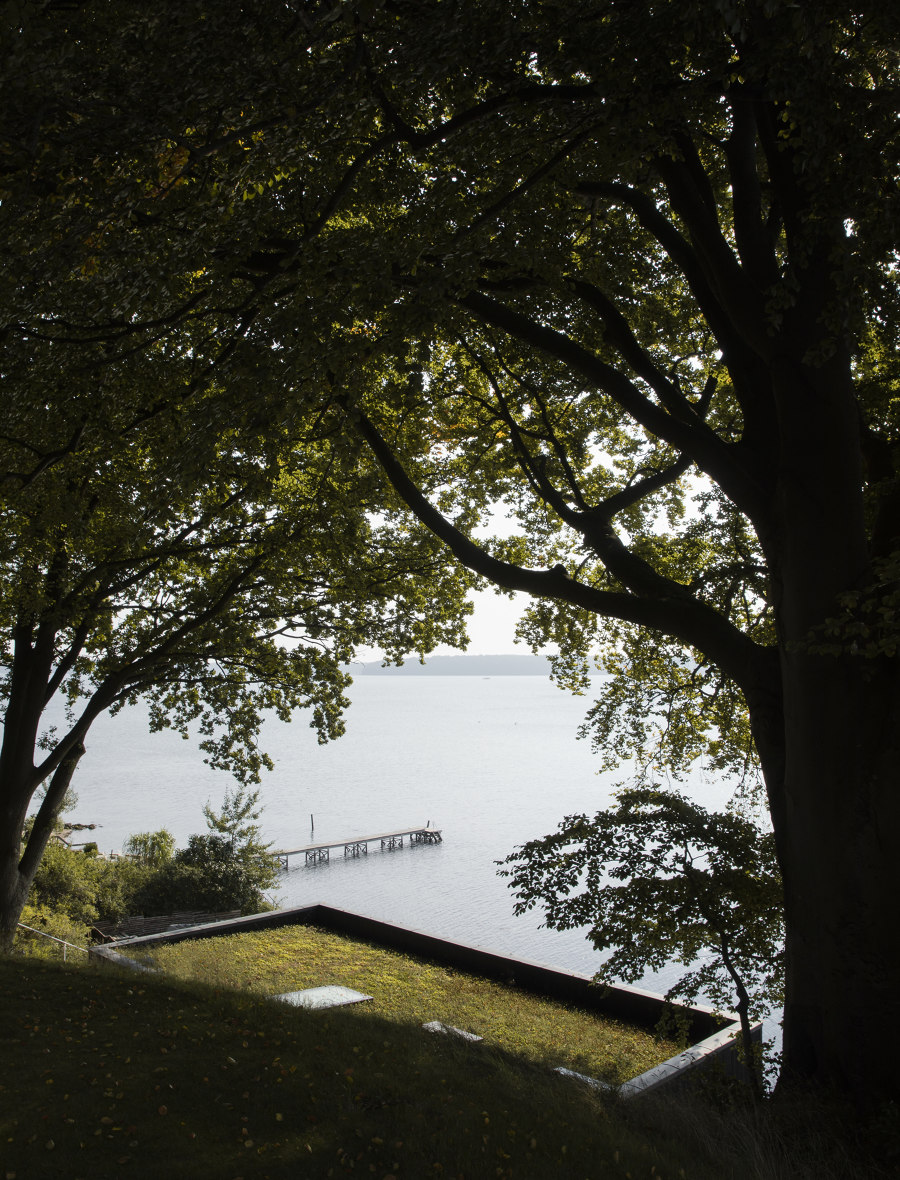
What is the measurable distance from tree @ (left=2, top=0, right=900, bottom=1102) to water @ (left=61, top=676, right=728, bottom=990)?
3765 mm

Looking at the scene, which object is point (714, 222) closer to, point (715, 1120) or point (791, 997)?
point (791, 997)

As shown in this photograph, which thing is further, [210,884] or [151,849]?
[151,849]

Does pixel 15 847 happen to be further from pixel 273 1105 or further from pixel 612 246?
pixel 612 246

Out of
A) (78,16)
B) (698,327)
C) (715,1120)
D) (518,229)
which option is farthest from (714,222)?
(715,1120)

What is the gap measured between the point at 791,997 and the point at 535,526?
870cm

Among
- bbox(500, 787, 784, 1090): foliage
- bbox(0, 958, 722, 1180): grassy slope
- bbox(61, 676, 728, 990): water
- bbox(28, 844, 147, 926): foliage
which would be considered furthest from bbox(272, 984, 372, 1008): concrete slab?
bbox(28, 844, 147, 926): foliage

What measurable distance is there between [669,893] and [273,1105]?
3.59 m

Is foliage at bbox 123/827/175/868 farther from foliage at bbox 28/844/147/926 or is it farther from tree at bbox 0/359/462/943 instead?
tree at bbox 0/359/462/943

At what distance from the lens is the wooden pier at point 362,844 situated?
44.6 m

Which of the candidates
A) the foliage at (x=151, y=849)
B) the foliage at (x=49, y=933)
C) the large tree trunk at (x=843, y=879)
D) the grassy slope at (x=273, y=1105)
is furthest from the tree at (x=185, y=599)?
the foliage at (x=151, y=849)

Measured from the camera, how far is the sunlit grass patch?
38.6ft

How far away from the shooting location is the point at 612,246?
8.56 m

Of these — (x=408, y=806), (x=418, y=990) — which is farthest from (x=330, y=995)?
(x=408, y=806)

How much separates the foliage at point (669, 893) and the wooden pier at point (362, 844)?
36.8m
